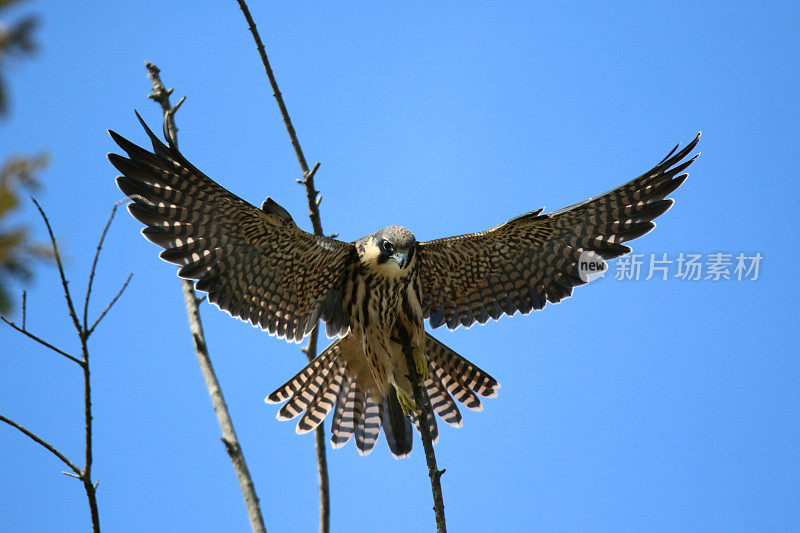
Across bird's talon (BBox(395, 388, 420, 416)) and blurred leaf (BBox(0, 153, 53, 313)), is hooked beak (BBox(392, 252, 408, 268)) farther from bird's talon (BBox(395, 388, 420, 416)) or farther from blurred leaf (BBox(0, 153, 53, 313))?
blurred leaf (BBox(0, 153, 53, 313))

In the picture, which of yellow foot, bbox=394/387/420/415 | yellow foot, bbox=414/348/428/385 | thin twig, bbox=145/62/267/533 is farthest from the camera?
yellow foot, bbox=414/348/428/385

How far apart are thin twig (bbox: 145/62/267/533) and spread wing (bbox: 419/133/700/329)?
1.48 meters

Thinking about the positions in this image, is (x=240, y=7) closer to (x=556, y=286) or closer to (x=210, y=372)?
(x=210, y=372)

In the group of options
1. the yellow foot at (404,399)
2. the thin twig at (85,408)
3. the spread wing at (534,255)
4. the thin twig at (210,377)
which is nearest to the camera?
the thin twig at (85,408)

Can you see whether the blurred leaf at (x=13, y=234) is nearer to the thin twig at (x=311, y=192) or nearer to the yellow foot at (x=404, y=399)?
the thin twig at (x=311, y=192)

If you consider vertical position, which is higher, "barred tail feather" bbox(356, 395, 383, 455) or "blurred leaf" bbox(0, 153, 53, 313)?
"barred tail feather" bbox(356, 395, 383, 455)

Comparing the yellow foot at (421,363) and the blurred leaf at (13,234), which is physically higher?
the yellow foot at (421,363)

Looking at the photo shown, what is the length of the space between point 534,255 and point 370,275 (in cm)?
121

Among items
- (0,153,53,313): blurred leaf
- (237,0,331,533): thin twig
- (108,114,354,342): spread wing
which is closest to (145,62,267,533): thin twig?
(108,114,354,342): spread wing

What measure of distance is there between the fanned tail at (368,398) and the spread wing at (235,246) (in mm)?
354

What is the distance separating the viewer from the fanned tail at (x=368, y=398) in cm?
501

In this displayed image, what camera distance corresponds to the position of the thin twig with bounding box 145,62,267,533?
11.9 feet

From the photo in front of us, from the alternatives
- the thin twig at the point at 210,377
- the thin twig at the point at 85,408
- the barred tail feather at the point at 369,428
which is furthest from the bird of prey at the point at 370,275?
the thin twig at the point at 85,408

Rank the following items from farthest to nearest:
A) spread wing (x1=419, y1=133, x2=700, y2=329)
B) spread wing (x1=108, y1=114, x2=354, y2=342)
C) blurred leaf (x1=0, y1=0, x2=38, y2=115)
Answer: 1. spread wing (x1=419, y1=133, x2=700, y2=329)
2. spread wing (x1=108, y1=114, x2=354, y2=342)
3. blurred leaf (x1=0, y1=0, x2=38, y2=115)
